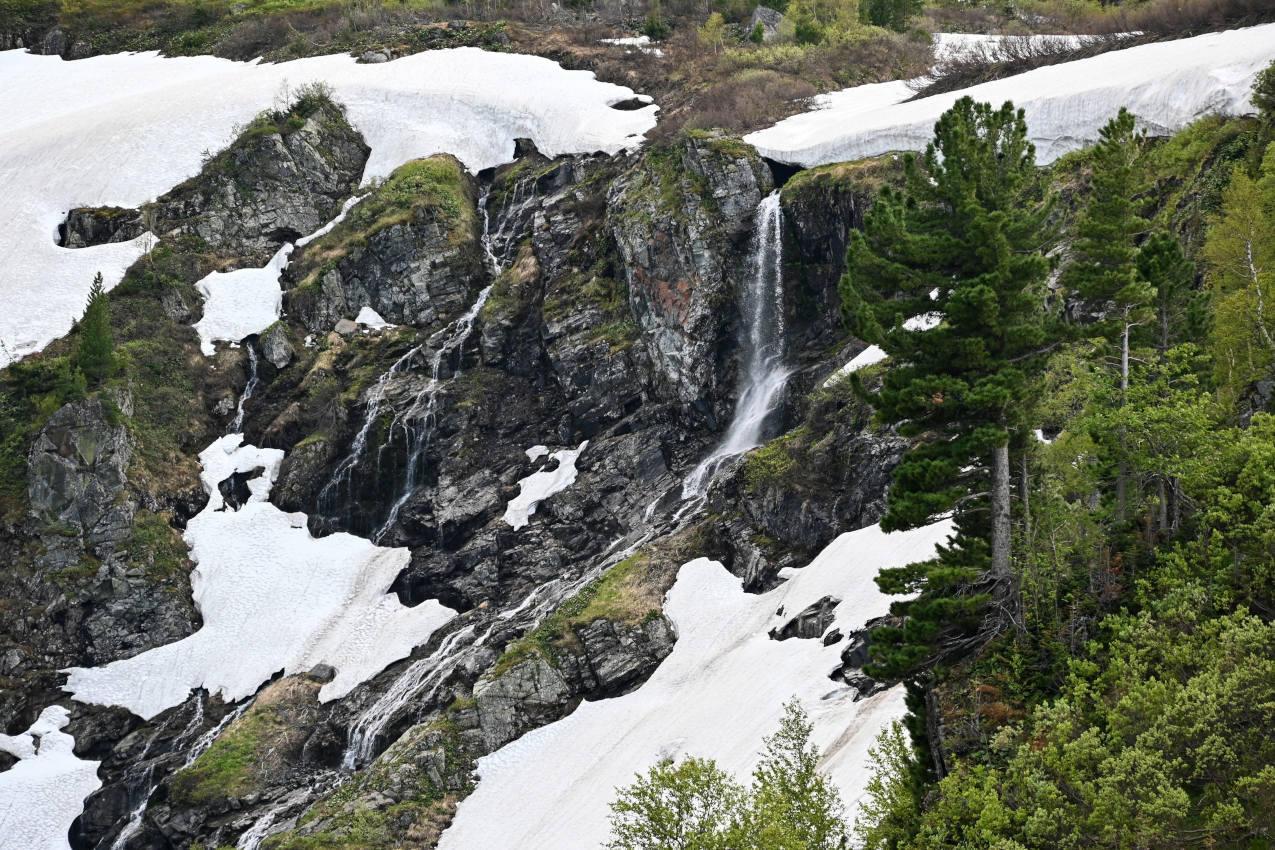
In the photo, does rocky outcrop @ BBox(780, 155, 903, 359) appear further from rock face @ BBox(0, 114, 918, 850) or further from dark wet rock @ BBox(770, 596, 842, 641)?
dark wet rock @ BBox(770, 596, 842, 641)

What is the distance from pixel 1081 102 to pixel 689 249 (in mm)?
18390

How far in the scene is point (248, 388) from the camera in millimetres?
56312

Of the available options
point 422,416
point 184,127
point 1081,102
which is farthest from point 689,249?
point 184,127

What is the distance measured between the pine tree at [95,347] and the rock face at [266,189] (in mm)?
12288

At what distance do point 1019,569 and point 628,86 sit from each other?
5739cm

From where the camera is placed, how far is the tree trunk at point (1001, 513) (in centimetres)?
2158

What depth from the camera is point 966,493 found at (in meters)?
21.7

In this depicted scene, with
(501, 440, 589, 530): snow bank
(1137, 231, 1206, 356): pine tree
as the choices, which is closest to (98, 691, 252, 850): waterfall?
(501, 440, 589, 530): snow bank

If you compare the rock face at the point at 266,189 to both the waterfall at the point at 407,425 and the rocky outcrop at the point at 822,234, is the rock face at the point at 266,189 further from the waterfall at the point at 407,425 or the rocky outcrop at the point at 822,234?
the rocky outcrop at the point at 822,234

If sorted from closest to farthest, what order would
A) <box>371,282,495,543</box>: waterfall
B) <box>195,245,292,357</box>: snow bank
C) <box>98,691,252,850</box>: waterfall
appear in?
1. <box>98,691,252,850</box>: waterfall
2. <box>371,282,495,543</box>: waterfall
3. <box>195,245,292,357</box>: snow bank

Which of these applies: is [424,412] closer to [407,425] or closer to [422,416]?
[422,416]

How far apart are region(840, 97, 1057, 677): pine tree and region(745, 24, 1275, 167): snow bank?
23799mm

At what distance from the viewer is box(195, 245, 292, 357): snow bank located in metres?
57.8

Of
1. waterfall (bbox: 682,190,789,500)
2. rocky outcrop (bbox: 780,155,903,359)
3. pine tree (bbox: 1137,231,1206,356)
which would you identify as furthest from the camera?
rocky outcrop (bbox: 780,155,903,359)
